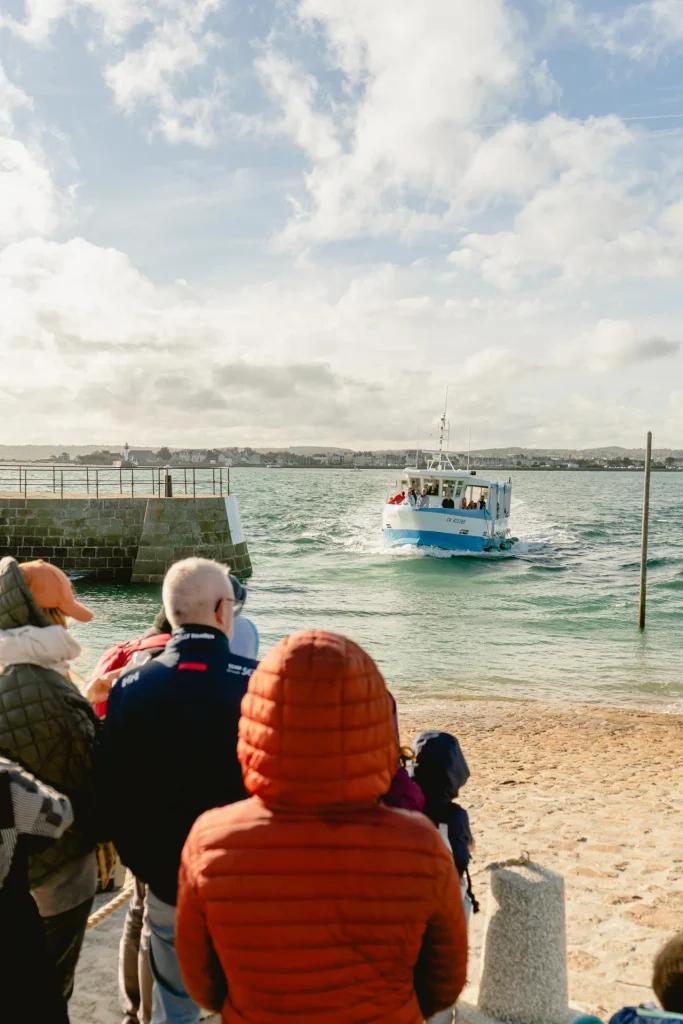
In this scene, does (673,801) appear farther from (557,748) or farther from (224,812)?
(224,812)

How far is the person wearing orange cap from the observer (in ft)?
9.18

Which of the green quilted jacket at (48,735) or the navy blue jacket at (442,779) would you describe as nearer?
the green quilted jacket at (48,735)

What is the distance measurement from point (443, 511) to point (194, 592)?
32949mm

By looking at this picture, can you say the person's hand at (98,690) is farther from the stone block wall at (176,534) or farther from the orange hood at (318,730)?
the stone block wall at (176,534)

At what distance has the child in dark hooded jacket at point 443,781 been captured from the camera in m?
3.20

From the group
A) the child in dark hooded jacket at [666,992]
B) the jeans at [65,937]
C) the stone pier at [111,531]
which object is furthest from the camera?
the stone pier at [111,531]

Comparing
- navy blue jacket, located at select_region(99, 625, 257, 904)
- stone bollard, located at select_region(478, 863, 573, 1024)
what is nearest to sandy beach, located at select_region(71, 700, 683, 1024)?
stone bollard, located at select_region(478, 863, 573, 1024)

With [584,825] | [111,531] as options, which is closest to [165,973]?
[584,825]

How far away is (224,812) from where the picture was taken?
193 cm

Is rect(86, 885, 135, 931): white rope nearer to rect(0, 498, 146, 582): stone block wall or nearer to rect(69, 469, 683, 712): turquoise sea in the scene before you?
rect(69, 469, 683, 712): turquoise sea

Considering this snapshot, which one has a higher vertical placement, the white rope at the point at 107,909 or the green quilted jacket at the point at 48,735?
the green quilted jacket at the point at 48,735

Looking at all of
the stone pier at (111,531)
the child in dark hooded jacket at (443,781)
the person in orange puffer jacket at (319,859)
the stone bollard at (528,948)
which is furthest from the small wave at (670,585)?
the person in orange puffer jacket at (319,859)

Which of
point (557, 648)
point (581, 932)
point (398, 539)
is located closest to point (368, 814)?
point (581, 932)

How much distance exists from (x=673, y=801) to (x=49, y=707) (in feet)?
23.8
